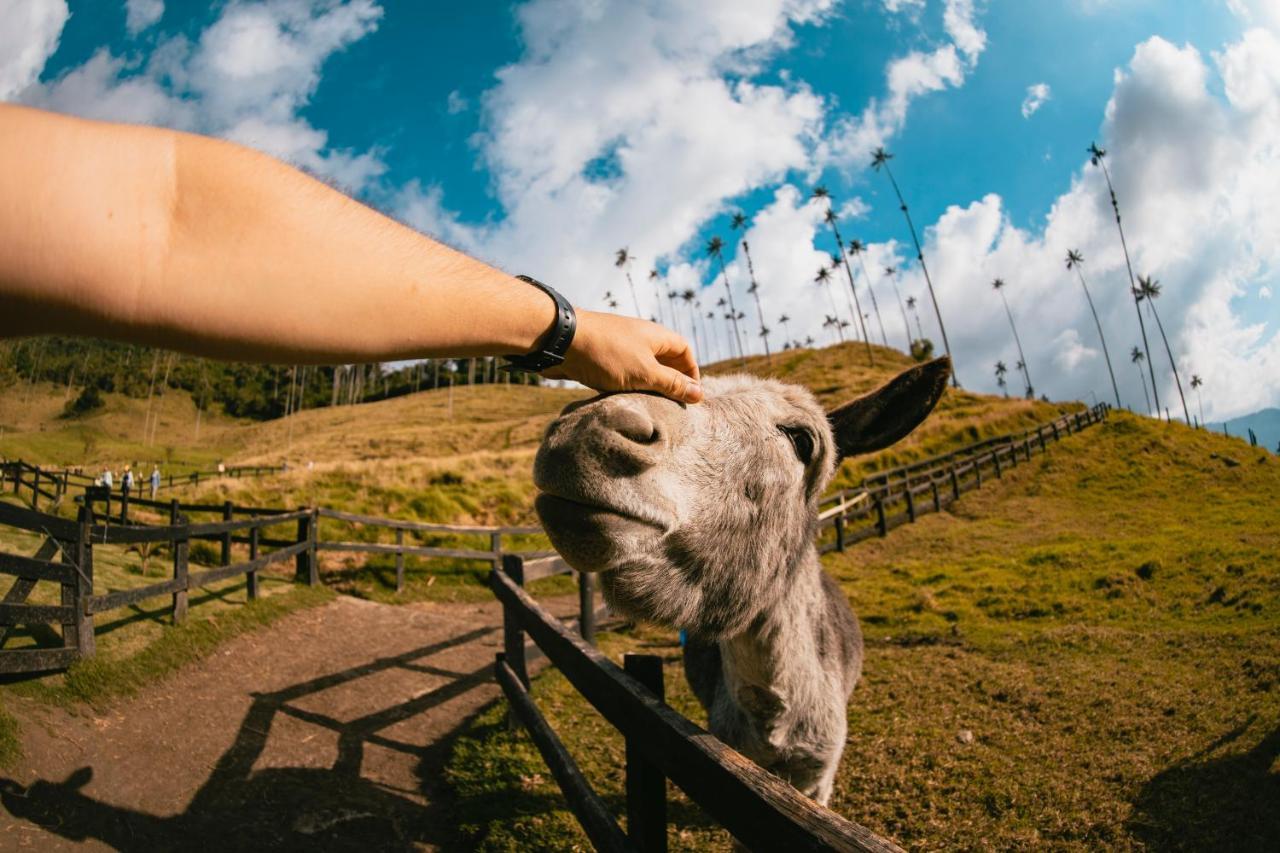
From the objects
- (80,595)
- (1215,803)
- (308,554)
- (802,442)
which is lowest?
(1215,803)

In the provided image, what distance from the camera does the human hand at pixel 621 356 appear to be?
1.61m

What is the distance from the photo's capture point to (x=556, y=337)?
1.47 meters

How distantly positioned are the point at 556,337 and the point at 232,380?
133 meters

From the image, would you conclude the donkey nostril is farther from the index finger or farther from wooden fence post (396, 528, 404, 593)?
wooden fence post (396, 528, 404, 593)

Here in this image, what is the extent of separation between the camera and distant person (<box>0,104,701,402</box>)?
74 cm

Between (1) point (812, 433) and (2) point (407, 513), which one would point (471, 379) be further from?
(1) point (812, 433)

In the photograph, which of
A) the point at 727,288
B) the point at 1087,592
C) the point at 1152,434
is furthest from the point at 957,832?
the point at 727,288

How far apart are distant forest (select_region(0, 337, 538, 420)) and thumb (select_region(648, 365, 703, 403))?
81.0m

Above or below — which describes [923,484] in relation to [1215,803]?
above

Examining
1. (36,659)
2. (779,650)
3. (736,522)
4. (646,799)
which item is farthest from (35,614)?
(736,522)

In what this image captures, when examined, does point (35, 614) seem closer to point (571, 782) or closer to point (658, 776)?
point (571, 782)

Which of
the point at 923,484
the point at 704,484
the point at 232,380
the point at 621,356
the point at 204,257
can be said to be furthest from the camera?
the point at 232,380

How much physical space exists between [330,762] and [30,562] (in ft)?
11.9

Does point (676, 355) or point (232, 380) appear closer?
point (676, 355)
